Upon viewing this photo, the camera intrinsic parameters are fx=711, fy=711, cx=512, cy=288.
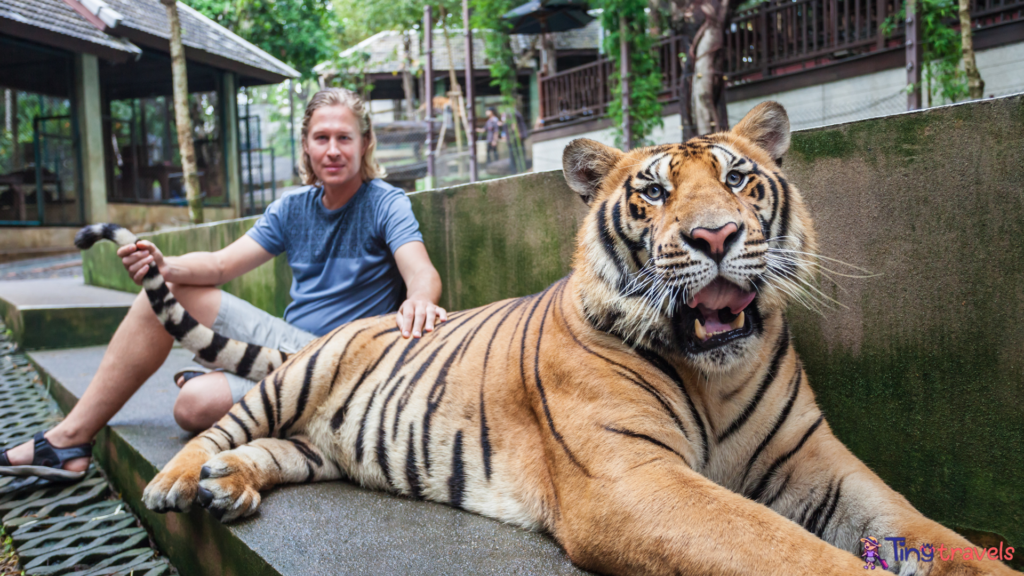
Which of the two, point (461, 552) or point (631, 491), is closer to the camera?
point (631, 491)

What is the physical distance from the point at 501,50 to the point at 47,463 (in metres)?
20.3

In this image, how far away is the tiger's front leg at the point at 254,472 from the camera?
219cm

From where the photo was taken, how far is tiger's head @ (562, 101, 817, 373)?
1657 millimetres

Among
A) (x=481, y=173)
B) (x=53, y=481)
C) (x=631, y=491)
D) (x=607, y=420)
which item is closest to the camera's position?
(x=631, y=491)

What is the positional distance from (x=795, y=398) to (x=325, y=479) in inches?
67.0

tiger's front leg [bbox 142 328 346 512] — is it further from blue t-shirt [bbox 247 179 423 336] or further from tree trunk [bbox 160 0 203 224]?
tree trunk [bbox 160 0 203 224]

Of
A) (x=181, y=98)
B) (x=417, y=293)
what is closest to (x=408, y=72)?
(x=181, y=98)

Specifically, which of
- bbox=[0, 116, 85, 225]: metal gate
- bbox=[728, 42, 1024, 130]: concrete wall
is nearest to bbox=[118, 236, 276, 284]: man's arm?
bbox=[728, 42, 1024, 130]: concrete wall

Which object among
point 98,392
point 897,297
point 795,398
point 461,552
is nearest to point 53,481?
point 98,392

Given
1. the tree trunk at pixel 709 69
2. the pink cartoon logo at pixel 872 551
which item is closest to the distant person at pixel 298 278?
the pink cartoon logo at pixel 872 551

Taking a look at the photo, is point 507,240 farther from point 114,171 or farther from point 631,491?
point 114,171

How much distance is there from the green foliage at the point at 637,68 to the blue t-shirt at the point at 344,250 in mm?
9269

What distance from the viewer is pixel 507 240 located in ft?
10.8

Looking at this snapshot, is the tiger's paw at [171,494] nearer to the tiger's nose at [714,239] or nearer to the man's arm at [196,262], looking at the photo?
the man's arm at [196,262]
